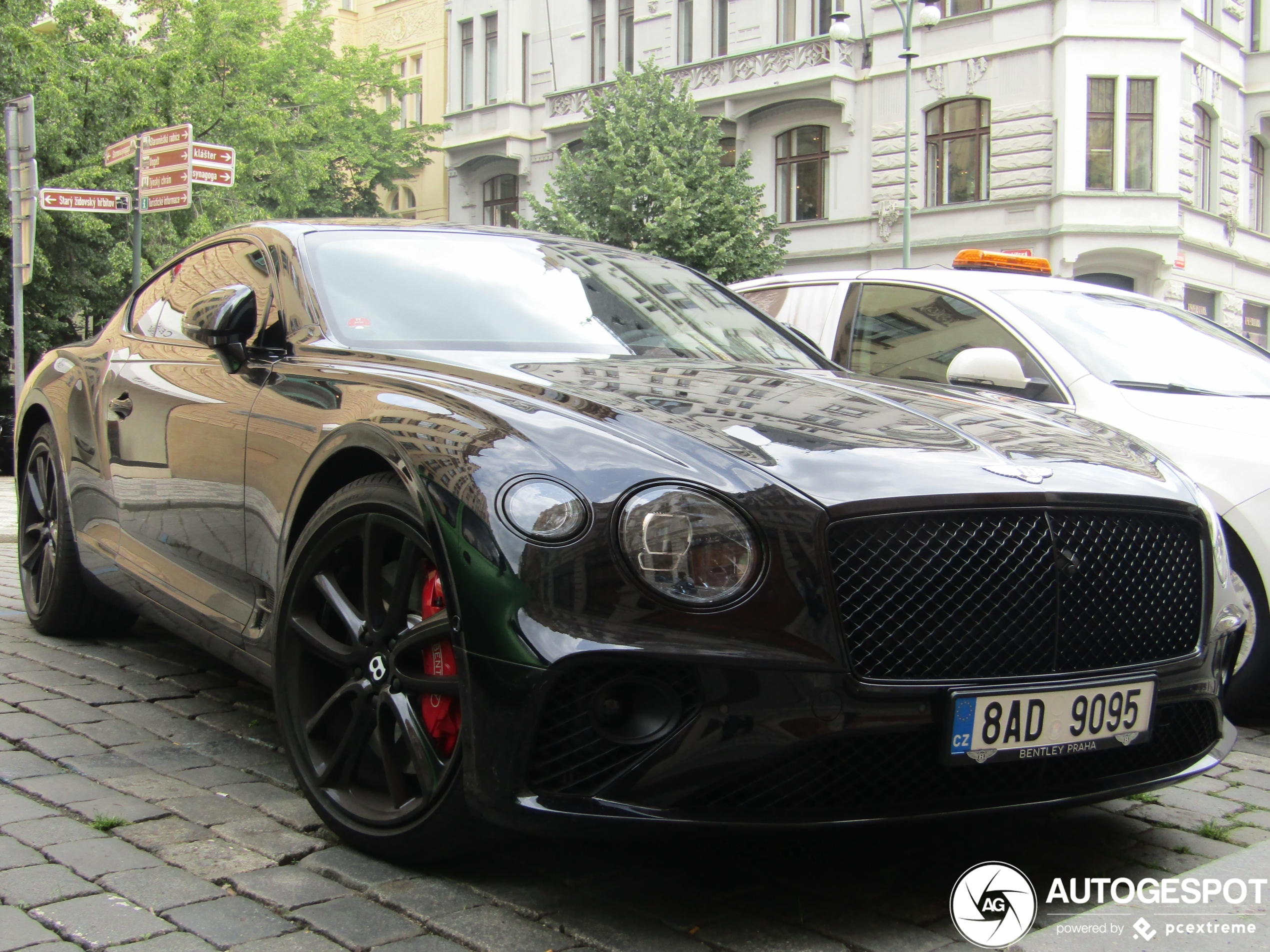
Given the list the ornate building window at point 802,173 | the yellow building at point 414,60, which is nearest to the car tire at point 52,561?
the ornate building window at point 802,173

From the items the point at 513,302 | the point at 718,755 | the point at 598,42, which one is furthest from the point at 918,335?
the point at 598,42

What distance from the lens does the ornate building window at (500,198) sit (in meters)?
37.3

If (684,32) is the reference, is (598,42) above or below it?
above

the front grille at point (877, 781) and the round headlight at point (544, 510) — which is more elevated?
the round headlight at point (544, 510)

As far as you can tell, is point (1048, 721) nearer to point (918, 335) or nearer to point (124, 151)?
point (918, 335)

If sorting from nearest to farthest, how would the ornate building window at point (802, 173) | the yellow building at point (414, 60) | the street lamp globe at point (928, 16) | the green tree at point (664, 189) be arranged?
the street lamp globe at point (928, 16) < the green tree at point (664, 189) < the ornate building window at point (802, 173) < the yellow building at point (414, 60)

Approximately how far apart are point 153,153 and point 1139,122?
67.7ft

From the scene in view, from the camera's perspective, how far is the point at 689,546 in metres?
2.41

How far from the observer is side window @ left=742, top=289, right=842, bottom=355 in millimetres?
6188

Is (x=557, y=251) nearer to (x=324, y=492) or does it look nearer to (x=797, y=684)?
(x=324, y=492)

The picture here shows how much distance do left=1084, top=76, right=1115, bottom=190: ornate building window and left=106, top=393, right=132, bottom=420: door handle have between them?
24175 millimetres

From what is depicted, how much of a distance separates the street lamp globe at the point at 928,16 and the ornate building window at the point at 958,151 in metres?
2.69

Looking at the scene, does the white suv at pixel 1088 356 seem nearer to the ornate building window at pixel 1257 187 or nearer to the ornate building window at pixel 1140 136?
the ornate building window at pixel 1140 136

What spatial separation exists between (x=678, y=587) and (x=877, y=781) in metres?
0.51
